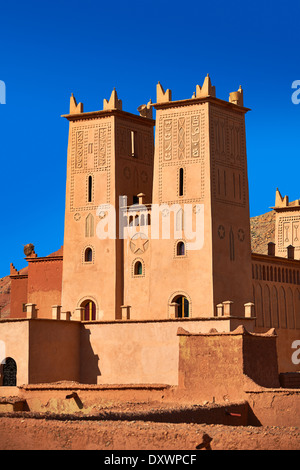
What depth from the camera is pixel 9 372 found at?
3180 cm

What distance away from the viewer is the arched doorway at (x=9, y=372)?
31594mm

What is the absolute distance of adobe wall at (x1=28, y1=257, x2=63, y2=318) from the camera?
1603 inches

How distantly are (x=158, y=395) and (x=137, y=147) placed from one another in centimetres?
1678

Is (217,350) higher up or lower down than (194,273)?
lower down

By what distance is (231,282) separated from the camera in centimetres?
3534

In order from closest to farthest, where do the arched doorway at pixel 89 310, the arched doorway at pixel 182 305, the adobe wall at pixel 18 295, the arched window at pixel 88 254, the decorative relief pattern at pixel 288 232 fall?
1. the arched doorway at pixel 182 305
2. the arched doorway at pixel 89 310
3. the arched window at pixel 88 254
4. the adobe wall at pixel 18 295
5. the decorative relief pattern at pixel 288 232

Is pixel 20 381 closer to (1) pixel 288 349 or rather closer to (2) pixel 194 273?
(2) pixel 194 273

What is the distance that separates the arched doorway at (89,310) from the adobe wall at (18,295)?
6286 millimetres

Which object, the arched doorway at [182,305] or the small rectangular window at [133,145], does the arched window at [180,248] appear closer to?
the arched doorway at [182,305]

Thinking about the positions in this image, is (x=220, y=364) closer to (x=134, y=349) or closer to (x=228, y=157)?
(x=134, y=349)

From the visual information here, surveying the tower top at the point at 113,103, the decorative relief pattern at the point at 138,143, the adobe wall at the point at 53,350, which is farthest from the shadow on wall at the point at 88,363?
the tower top at the point at 113,103

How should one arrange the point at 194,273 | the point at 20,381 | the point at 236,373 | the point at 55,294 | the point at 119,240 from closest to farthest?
the point at 236,373
the point at 20,381
the point at 194,273
the point at 119,240
the point at 55,294
